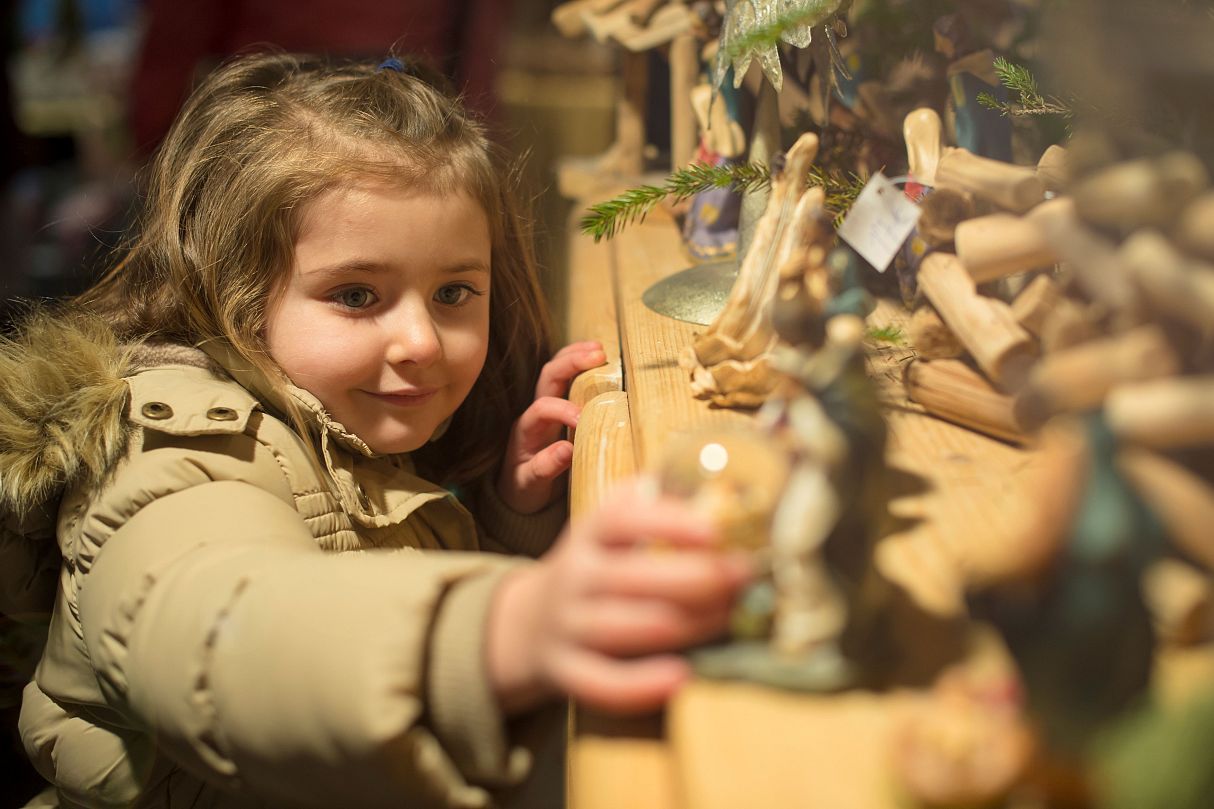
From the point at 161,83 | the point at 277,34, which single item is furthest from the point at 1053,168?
the point at 161,83

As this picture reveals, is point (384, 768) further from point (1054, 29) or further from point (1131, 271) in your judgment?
point (1054, 29)

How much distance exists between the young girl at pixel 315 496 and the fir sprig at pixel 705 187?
0.13 metres

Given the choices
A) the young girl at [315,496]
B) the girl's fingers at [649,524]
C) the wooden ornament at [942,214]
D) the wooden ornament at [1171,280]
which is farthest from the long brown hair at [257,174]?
the wooden ornament at [1171,280]

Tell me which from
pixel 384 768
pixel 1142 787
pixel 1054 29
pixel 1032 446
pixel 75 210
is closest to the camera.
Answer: pixel 1142 787

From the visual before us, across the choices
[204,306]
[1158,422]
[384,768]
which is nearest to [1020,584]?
[1158,422]

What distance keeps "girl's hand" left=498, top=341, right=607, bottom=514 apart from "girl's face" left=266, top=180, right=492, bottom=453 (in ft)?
0.61

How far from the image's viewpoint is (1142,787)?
42 centimetres

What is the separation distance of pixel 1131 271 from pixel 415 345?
59cm

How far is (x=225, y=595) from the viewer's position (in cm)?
58

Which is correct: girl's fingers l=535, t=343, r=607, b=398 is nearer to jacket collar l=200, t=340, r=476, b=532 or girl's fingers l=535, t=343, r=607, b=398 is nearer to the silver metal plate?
the silver metal plate

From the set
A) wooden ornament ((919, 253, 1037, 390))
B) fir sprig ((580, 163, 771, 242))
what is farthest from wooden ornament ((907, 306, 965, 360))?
fir sprig ((580, 163, 771, 242))

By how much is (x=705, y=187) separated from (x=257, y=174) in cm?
43

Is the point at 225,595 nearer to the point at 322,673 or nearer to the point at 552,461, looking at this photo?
the point at 322,673

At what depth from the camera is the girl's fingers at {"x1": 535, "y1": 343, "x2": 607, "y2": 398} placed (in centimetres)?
112
